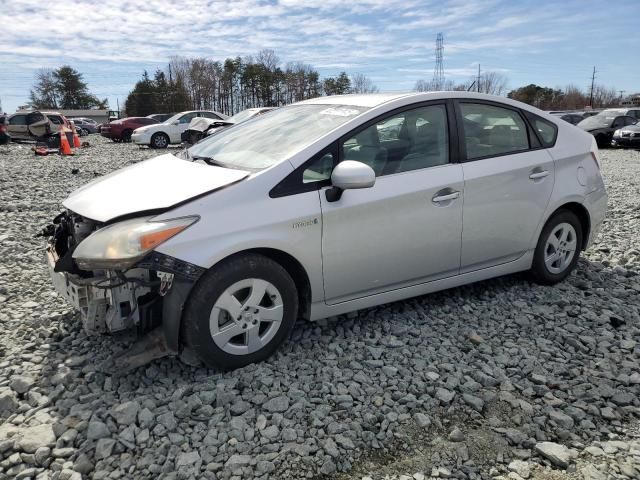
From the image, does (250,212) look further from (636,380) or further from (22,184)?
(22,184)

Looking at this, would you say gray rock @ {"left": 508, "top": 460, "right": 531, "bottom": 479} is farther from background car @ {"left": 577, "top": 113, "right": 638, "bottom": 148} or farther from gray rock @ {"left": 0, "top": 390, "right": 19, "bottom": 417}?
background car @ {"left": 577, "top": 113, "right": 638, "bottom": 148}

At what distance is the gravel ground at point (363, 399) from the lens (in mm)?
2467

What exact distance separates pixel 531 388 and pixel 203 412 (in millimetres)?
1881

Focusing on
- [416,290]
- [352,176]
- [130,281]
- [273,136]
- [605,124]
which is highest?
[605,124]

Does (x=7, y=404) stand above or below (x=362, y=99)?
below

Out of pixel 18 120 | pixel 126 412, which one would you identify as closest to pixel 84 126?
pixel 18 120

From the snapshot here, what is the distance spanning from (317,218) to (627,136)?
2057 cm

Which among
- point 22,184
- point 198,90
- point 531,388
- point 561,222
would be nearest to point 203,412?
point 531,388

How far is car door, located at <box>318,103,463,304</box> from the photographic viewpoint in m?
3.36

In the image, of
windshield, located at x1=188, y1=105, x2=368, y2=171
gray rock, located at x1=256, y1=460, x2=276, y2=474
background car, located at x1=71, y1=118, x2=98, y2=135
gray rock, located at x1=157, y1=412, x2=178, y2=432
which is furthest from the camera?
background car, located at x1=71, y1=118, x2=98, y2=135

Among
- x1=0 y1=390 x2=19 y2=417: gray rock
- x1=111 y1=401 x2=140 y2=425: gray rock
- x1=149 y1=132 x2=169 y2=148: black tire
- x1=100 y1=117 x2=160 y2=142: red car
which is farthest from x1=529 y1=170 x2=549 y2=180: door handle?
x1=100 y1=117 x2=160 y2=142: red car

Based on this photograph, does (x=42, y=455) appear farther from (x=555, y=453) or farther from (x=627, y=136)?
(x=627, y=136)

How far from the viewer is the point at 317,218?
323cm

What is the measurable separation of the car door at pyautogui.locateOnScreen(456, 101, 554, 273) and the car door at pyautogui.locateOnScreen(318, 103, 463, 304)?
5.2 inches
